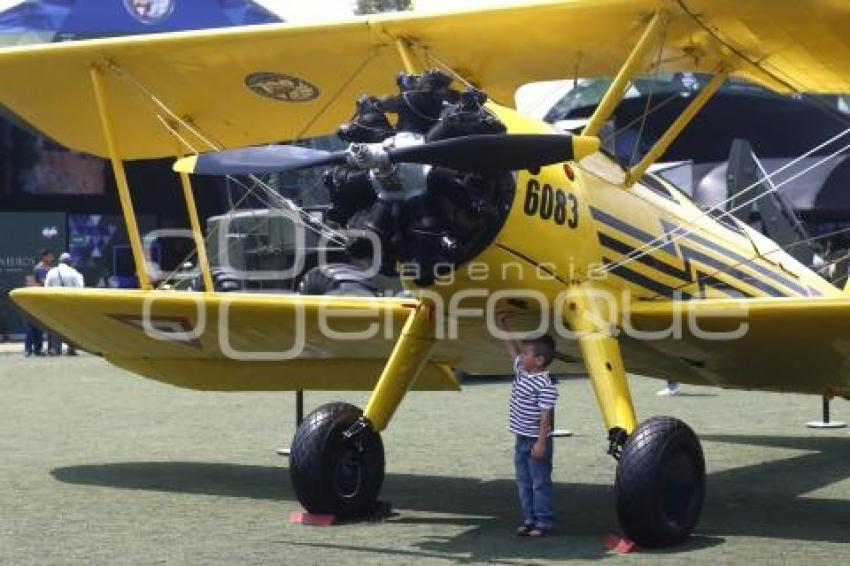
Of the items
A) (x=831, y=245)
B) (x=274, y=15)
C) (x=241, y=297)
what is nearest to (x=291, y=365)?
(x=241, y=297)

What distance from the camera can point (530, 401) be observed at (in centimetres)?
723

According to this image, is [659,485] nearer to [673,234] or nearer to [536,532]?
[536,532]

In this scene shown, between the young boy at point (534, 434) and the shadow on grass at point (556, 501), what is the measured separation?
14cm

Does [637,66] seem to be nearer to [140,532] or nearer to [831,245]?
[140,532]

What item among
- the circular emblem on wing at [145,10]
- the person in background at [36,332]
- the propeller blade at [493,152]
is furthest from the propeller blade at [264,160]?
the circular emblem on wing at [145,10]

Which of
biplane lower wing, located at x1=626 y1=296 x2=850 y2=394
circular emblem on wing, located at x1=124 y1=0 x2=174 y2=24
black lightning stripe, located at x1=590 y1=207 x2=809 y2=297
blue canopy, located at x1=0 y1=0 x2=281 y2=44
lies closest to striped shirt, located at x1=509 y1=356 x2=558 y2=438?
biplane lower wing, located at x1=626 y1=296 x2=850 y2=394

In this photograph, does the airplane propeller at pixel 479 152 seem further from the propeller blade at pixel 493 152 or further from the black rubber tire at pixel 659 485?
the black rubber tire at pixel 659 485

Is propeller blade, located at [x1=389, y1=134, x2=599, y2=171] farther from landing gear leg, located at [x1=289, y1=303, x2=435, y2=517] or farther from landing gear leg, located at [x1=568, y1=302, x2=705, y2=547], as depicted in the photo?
landing gear leg, located at [x1=289, y1=303, x2=435, y2=517]

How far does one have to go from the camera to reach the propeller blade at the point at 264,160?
7.18m

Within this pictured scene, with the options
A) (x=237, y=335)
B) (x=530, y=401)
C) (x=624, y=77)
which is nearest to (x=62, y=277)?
(x=237, y=335)

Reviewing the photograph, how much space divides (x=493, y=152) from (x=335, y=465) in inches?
84.1

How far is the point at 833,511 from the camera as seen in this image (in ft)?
27.0

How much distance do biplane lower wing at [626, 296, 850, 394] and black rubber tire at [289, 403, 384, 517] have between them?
160 cm

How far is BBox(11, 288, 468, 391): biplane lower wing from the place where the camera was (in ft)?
28.3
